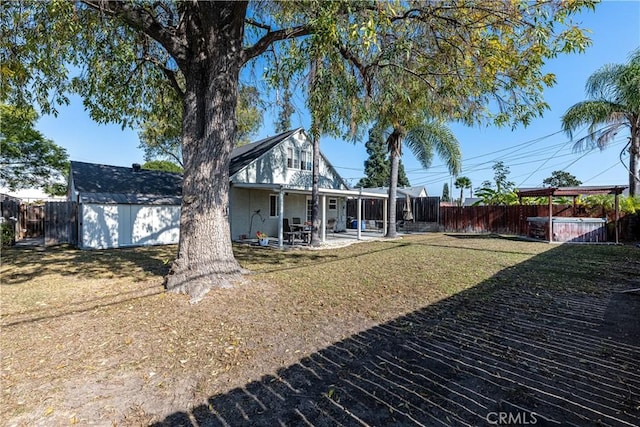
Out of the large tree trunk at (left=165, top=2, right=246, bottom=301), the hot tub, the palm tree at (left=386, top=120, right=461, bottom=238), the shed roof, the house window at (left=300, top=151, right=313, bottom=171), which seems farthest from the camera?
the house window at (left=300, top=151, right=313, bottom=171)

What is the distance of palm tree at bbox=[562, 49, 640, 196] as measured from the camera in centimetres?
1395

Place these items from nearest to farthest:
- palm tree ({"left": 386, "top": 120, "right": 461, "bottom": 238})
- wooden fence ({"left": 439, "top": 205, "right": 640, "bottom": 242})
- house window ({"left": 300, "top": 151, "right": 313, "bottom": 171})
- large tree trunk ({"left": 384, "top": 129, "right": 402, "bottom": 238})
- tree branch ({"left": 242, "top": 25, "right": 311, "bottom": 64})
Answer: tree branch ({"left": 242, "top": 25, "right": 311, "bottom": 64}) < wooden fence ({"left": 439, "top": 205, "right": 640, "bottom": 242}) < large tree trunk ({"left": 384, "top": 129, "right": 402, "bottom": 238}) < palm tree ({"left": 386, "top": 120, "right": 461, "bottom": 238}) < house window ({"left": 300, "top": 151, "right": 313, "bottom": 171})

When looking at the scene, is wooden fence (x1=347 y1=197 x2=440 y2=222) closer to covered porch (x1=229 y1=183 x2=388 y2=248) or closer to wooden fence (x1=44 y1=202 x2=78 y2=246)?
covered porch (x1=229 y1=183 x2=388 y2=248)

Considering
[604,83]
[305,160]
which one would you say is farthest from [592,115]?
[305,160]

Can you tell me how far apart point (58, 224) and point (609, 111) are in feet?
83.7

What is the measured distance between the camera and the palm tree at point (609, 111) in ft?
45.8

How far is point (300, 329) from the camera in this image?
13.6 feet

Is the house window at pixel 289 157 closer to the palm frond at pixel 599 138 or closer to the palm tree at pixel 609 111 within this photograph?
the palm tree at pixel 609 111

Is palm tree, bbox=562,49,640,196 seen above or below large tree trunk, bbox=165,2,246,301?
above

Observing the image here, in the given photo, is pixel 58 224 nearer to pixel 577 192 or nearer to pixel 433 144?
pixel 433 144

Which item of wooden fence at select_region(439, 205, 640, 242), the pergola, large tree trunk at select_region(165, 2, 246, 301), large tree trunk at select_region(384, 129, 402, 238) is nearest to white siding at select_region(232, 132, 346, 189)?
large tree trunk at select_region(384, 129, 402, 238)

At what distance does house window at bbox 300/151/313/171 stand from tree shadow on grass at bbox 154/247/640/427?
1375 cm

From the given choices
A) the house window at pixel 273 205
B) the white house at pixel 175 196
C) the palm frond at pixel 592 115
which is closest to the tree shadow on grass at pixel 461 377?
the white house at pixel 175 196

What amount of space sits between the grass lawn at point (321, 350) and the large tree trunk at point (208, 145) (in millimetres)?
598
